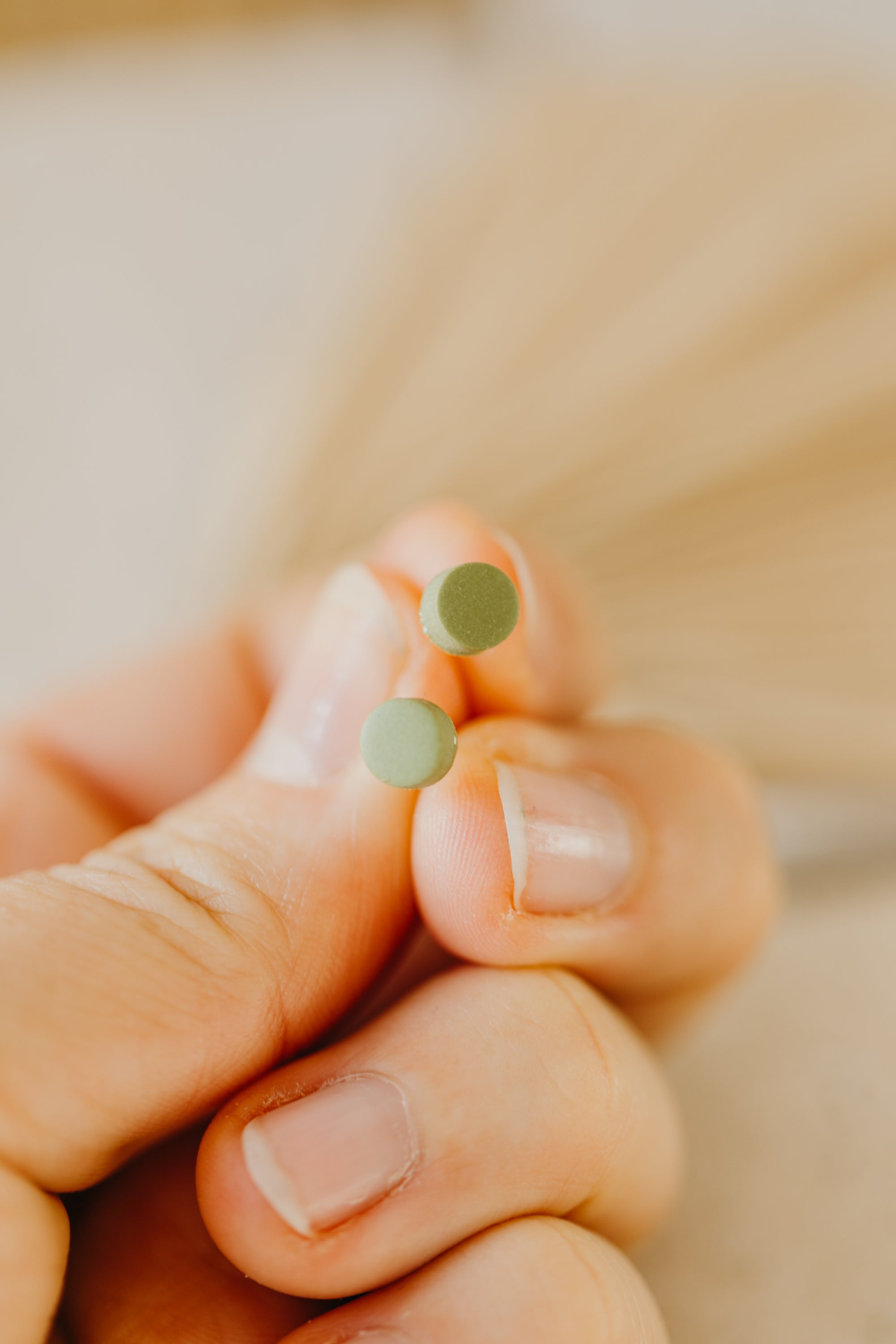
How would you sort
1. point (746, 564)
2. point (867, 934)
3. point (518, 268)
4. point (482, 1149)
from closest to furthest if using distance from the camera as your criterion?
point (482, 1149), point (867, 934), point (746, 564), point (518, 268)

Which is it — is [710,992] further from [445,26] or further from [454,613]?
[445,26]

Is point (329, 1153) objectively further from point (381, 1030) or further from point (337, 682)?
point (337, 682)

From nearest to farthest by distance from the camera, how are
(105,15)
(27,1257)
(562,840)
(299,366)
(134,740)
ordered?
(27,1257) → (562,840) → (134,740) → (299,366) → (105,15)

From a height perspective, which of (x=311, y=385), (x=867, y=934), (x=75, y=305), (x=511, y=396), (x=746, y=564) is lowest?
(x=867, y=934)

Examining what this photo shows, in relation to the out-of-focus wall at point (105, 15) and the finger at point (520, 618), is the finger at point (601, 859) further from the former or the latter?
the out-of-focus wall at point (105, 15)

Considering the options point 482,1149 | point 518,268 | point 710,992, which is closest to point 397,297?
point 518,268

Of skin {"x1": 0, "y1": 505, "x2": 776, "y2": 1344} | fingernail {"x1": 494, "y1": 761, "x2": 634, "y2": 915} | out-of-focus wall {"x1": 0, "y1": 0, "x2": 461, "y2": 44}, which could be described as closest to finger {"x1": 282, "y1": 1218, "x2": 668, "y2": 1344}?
skin {"x1": 0, "y1": 505, "x2": 776, "y2": 1344}

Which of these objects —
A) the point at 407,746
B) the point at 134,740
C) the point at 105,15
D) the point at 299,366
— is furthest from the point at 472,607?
the point at 105,15
